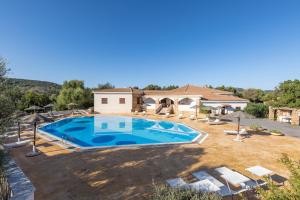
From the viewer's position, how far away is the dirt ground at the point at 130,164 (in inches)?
254

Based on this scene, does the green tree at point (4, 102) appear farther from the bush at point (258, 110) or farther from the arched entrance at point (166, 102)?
the arched entrance at point (166, 102)

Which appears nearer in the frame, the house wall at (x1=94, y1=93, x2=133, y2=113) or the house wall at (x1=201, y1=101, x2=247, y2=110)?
the house wall at (x1=201, y1=101, x2=247, y2=110)

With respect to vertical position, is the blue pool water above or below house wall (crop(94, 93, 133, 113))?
below

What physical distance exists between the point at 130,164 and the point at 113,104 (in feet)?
76.3

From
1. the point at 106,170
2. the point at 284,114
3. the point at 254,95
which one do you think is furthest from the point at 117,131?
the point at 254,95

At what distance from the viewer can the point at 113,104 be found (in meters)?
31.3

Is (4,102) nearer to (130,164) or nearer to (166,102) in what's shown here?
(130,164)

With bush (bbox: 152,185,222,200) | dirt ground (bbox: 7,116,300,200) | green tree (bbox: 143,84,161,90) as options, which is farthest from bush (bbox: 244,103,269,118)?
green tree (bbox: 143,84,161,90)

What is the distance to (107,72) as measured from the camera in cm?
4422

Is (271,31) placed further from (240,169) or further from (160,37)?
(240,169)

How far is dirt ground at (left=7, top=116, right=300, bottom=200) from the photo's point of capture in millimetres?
6457

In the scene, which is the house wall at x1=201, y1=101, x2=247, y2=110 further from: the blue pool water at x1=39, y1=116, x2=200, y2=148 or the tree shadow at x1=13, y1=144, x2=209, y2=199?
the tree shadow at x1=13, y1=144, x2=209, y2=199

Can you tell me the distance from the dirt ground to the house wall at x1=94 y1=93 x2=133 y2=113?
17757 mm

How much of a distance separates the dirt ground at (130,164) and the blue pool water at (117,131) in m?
3.52
